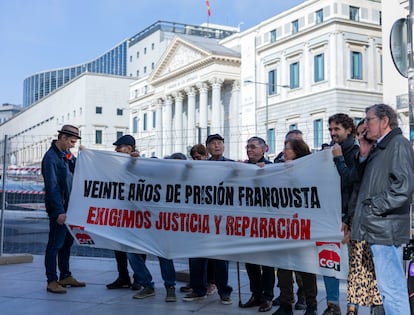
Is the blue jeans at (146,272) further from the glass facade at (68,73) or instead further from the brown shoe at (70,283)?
the glass facade at (68,73)

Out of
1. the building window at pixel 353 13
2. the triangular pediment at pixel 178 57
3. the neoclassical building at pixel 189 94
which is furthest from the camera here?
the triangular pediment at pixel 178 57

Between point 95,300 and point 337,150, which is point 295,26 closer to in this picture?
point 95,300

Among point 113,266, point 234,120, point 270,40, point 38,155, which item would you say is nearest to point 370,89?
point 270,40

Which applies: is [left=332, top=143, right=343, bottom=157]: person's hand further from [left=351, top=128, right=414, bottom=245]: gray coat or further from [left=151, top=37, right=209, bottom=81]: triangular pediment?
[left=151, top=37, right=209, bottom=81]: triangular pediment

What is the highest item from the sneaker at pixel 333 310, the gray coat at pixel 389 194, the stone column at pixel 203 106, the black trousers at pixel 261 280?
the stone column at pixel 203 106

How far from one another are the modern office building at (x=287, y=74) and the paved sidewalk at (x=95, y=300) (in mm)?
28062

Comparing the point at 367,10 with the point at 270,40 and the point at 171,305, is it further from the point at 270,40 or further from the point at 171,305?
the point at 171,305

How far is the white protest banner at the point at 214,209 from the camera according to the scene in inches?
213

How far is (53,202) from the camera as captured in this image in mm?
6758

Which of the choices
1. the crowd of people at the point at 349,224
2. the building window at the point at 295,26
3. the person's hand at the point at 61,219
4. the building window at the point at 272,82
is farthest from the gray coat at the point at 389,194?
the building window at the point at 272,82

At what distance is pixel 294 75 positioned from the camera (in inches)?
1943

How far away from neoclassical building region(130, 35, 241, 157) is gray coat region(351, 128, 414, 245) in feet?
142

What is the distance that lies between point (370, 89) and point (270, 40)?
34.1ft

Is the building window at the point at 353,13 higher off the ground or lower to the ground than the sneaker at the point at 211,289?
higher
